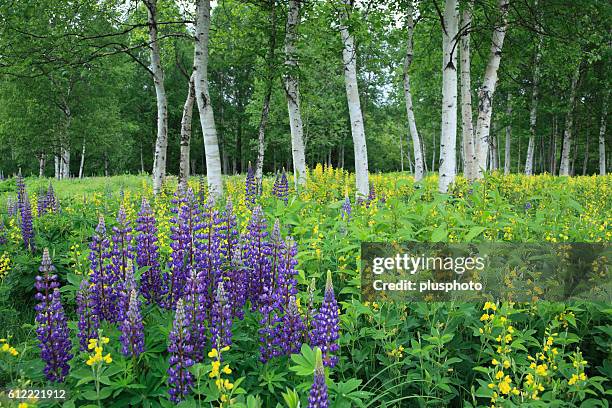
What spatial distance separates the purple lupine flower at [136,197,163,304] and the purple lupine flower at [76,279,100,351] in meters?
0.42

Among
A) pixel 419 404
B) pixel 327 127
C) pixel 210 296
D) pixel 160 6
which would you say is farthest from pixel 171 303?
pixel 327 127

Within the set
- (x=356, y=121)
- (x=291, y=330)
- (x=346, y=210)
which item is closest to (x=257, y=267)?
(x=291, y=330)

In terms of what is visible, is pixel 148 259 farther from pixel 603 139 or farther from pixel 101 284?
pixel 603 139

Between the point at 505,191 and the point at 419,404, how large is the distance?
28.7 feet

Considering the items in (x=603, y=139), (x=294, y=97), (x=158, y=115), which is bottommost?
(x=158, y=115)

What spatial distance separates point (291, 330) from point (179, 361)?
68 centimetres

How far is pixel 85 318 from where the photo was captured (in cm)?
288

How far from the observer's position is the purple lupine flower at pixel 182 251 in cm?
314

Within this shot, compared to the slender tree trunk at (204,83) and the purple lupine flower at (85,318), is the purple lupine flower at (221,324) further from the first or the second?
the slender tree trunk at (204,83)

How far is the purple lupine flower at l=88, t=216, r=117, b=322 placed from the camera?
10.0 ft

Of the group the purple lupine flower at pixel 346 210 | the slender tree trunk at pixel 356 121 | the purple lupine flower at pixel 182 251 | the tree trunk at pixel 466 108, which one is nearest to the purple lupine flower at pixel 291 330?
the purple lupine flower at pixel 182 251

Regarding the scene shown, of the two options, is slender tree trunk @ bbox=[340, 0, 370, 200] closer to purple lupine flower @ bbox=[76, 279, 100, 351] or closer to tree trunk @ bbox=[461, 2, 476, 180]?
tree trunk @ bbox=[461, 2, 476, 180]

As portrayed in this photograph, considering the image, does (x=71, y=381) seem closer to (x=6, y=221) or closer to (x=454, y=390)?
(x=454, y=390)

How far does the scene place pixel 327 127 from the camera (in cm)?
3988
